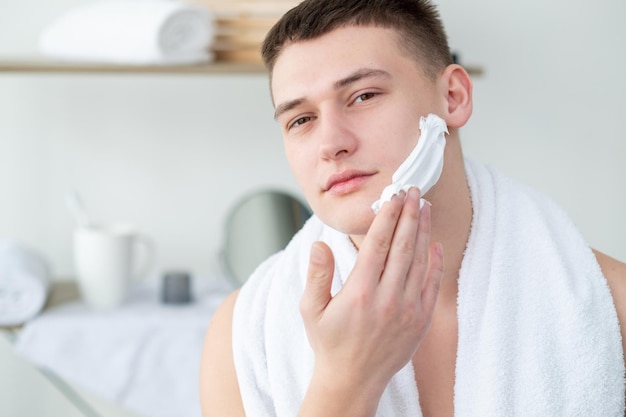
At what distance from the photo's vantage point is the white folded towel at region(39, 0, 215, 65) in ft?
5.32

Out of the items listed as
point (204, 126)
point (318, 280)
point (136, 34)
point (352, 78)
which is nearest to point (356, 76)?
point (352, 78)

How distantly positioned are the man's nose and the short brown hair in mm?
109

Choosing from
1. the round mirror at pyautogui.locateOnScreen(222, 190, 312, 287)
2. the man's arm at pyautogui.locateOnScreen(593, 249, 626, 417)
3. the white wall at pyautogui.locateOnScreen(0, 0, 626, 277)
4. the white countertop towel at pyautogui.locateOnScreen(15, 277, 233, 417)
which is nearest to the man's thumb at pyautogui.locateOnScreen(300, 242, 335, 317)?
the man's arm at pyautogui.locateOnScreen(593, 249, 626, 417)

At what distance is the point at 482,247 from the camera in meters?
0.98

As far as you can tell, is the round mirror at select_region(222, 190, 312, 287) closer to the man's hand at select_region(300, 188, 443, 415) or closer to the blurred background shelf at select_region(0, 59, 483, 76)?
the blurred background shelf at select_region(0, 59, 483, 76)

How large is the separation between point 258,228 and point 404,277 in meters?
1.05

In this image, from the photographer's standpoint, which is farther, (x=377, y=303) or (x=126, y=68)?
(x=126, y=68)

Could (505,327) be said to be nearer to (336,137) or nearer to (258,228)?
(336,137)

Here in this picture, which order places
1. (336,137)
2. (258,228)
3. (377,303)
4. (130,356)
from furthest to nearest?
(258,228), (130,356), (336,137), (377,303)

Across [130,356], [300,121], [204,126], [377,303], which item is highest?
[204,126]

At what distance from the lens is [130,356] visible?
162 centimetres

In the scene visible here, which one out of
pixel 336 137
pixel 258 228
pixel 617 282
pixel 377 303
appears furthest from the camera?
pixel 258 228

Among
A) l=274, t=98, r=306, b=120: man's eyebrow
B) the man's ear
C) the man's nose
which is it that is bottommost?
the man's nose

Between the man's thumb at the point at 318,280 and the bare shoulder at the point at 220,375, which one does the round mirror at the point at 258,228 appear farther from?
the man's thumb at the point at 318,280
